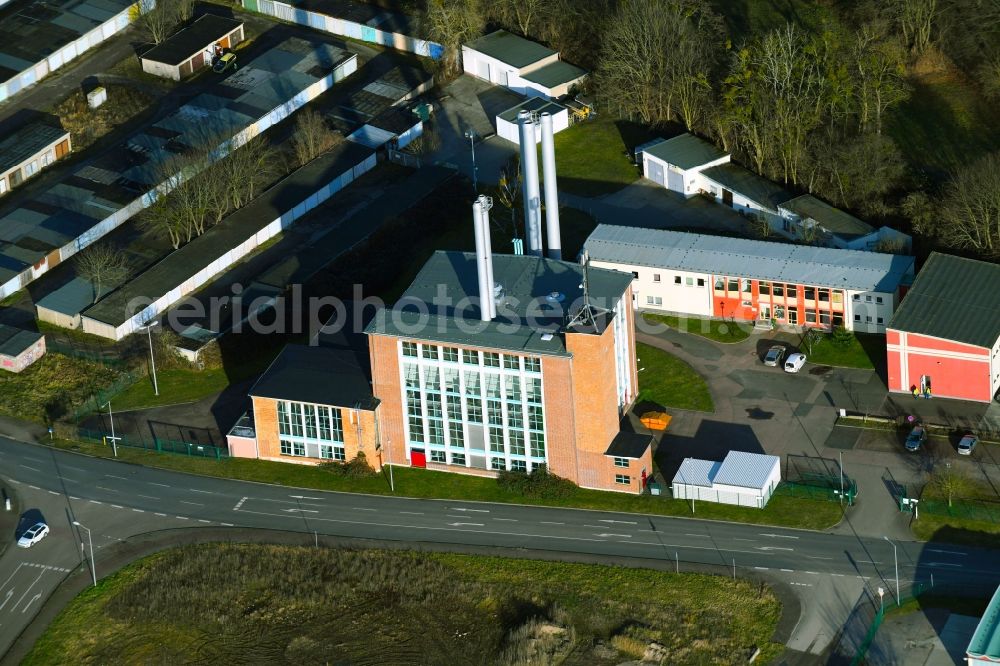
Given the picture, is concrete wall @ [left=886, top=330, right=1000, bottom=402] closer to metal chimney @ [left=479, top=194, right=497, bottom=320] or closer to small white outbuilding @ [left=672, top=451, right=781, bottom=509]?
small white outbuilding @ [left=672, top=451, right=781, bottom=509]

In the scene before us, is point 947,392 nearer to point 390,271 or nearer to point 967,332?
point 967,332

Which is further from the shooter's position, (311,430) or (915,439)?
(311,430)

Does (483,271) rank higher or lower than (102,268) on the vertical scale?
higher

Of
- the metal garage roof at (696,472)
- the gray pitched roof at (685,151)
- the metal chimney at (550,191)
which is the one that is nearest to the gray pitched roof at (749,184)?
the gray pitched roof at (685,151)

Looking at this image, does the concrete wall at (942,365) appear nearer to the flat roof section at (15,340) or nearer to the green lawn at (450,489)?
the green lawn at (450,489)

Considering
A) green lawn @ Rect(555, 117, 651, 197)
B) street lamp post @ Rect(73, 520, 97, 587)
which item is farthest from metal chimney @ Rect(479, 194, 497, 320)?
green lawn @ Rect(555, 117, 651, 197)

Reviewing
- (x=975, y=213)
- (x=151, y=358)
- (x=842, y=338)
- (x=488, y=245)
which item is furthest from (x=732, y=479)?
(x=151, y=358)

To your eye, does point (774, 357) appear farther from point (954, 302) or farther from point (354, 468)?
point (354, 468)

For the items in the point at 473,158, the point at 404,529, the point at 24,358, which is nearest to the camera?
the point at 404,529
